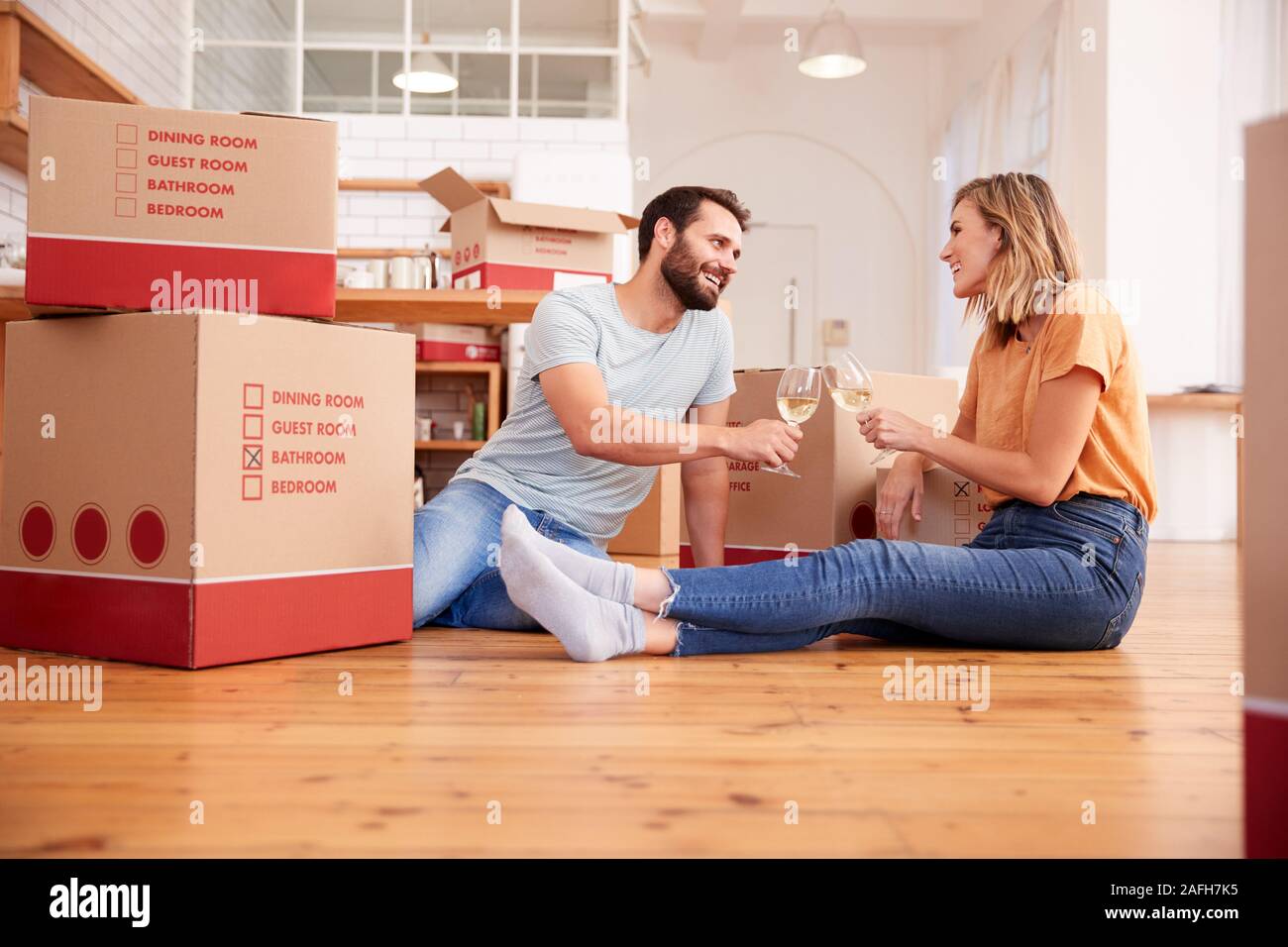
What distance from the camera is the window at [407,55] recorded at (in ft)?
17.4

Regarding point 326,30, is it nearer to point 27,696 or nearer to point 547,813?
point 27,696

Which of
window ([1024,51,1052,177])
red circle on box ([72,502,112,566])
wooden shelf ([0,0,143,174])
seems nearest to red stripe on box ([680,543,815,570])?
red circle on box ([72,502,112,566])

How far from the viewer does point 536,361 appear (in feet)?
6.25

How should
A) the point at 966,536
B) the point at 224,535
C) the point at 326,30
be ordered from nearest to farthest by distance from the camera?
the point at 224,535 < the point at 966,536 < the point at 326,30

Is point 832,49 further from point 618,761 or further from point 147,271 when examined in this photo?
point 618,761

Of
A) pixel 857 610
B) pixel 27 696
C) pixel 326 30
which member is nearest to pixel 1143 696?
pixel 857 610

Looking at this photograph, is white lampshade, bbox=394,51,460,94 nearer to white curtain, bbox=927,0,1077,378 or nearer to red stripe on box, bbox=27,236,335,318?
white curtain, bbox=927,0,1077,378

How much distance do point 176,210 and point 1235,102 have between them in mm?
4636

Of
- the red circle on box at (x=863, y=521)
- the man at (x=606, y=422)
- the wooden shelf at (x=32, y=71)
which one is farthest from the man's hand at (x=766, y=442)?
the wooden shelf at (x=32, y=71)

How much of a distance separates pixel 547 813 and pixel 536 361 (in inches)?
44.5

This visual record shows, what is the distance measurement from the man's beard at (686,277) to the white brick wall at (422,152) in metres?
3.51

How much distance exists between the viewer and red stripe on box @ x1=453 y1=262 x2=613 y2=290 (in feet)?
10.2

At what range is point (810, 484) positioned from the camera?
→ 2203mm

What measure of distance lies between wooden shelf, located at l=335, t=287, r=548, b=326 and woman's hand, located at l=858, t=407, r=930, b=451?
49.1 inches
